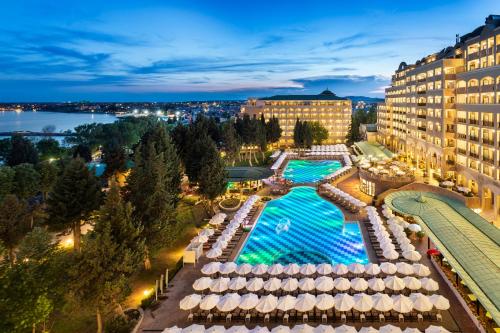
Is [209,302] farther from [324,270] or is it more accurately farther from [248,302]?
[324,270]

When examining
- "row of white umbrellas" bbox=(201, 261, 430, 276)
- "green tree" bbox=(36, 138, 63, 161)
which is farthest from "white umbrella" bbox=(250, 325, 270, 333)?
"green tree" bbox=(36, 138, 63, 161)

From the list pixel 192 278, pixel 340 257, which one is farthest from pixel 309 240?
pixel 192 278

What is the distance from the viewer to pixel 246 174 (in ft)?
199

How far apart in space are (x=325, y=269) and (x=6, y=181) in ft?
137

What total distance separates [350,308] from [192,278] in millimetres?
13610

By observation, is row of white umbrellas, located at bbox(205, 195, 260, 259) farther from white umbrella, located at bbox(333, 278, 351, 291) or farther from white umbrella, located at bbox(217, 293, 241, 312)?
white umbrella, located at bbox(333, 278, 351, 291)

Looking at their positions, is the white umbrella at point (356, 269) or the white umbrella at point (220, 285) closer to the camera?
the white umbrella at point (220, 285)

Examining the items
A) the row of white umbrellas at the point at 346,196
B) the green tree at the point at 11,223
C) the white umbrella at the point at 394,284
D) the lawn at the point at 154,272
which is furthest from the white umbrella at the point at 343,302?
the green tree at the point at 11,223

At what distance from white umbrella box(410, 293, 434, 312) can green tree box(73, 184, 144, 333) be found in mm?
18766

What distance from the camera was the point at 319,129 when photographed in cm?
11475

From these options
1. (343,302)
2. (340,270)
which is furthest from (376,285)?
(343,302)

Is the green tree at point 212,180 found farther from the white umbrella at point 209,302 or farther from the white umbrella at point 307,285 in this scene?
the white umbrella at point 307,285

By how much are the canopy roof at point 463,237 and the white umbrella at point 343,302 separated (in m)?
7.58

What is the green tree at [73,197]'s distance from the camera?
111 feet
